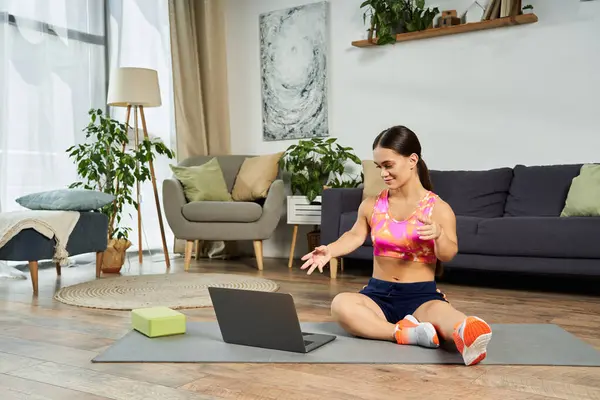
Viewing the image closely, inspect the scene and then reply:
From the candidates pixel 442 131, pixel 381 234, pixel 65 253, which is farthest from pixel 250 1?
pixel 381 234

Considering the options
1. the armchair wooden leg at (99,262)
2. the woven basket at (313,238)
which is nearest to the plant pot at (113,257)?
the armchair wooden leg at (99,262)

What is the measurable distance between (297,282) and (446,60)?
1.93 m

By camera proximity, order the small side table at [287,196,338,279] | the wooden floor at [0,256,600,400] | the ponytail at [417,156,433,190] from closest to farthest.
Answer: the wooden floor at [0,256,600,400]
the ponytail at [417,156,433,190]
the small side table at [287,196,338,279]

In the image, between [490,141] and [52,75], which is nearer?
[490,141]

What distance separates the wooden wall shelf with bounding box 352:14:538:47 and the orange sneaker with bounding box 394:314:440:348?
9.27 ft

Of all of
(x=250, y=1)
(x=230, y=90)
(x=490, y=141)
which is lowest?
(x=490, y=141)

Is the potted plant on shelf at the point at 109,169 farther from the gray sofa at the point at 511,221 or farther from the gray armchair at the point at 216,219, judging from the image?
the gray sofa at the point at 511,221

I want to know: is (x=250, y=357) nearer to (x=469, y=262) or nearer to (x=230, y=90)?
(x=469, y=262)

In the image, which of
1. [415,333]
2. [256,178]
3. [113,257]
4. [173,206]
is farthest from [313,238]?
[415,333]

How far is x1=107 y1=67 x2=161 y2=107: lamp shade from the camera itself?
16.1 feet

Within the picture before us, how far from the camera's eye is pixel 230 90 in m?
5.87

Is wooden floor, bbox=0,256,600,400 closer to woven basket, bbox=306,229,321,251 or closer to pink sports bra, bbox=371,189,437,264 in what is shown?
pink sports bra, bbox=371,189,437,264

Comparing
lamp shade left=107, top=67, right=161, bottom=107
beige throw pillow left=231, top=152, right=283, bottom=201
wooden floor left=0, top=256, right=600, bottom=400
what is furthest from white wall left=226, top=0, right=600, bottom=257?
wooden floor left=0, top=256, right=600, bottom=400

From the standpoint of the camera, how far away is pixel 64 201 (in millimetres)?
3953
